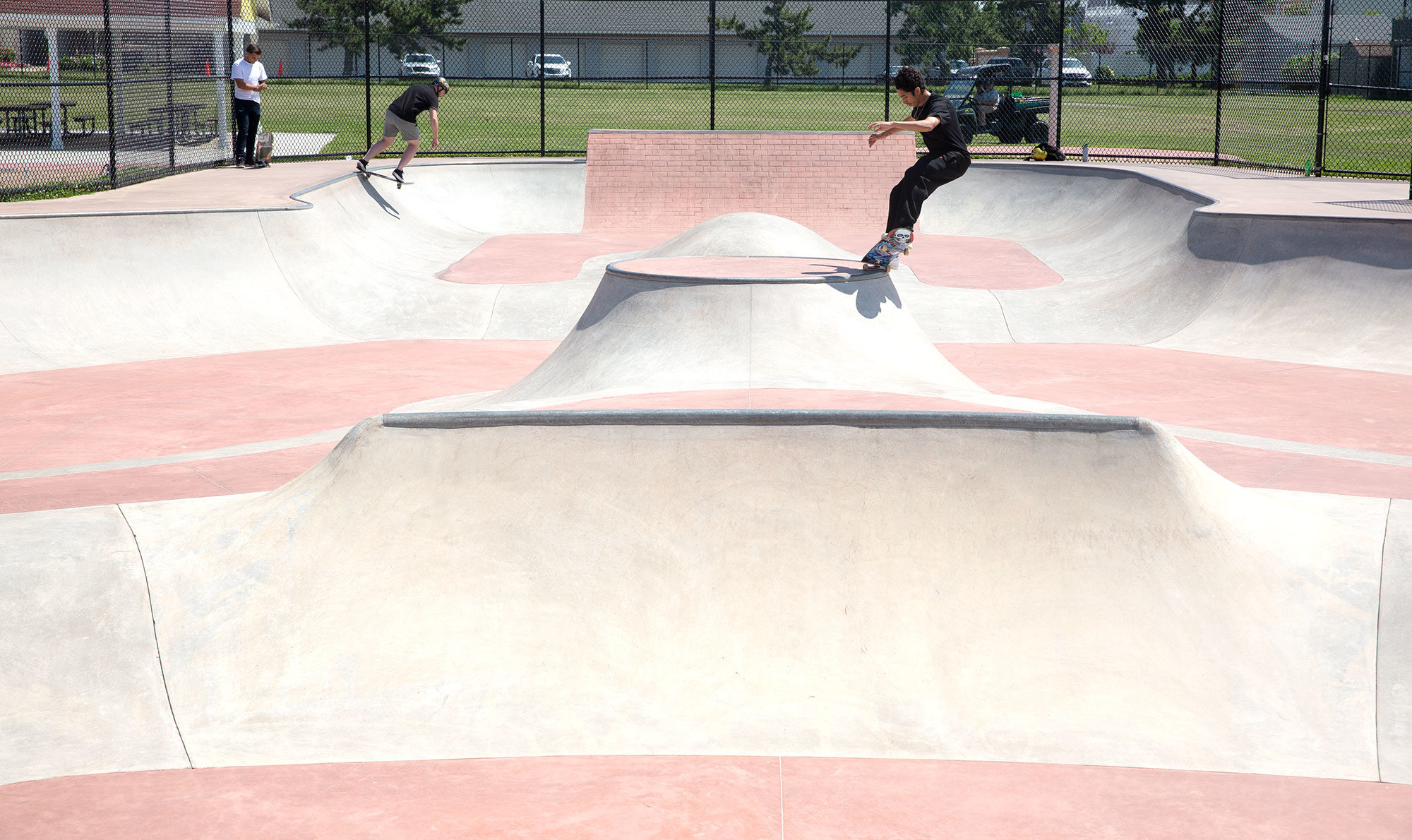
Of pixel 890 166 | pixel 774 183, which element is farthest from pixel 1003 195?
pixel 774 183

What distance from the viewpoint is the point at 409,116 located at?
15.7m

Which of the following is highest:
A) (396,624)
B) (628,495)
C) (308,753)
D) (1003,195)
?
(1003,195)

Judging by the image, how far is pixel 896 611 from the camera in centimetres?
454

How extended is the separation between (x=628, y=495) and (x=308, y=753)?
158cm

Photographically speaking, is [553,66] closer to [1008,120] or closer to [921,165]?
[1008,120]

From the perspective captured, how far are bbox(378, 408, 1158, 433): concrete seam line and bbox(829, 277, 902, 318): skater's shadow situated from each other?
128 inches

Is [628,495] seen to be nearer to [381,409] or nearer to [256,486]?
[256,486]

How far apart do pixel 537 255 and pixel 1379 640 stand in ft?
39.6

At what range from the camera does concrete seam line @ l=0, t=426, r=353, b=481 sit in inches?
270

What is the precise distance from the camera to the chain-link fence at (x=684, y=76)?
1772 centimetres

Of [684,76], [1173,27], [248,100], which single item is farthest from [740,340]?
[1173,27]

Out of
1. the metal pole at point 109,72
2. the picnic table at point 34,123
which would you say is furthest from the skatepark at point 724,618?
the picnic table at point 34,123

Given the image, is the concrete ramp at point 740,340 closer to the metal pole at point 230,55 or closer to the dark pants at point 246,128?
the dark pants at point 246,128

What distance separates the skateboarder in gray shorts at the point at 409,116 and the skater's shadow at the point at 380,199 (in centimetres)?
20
